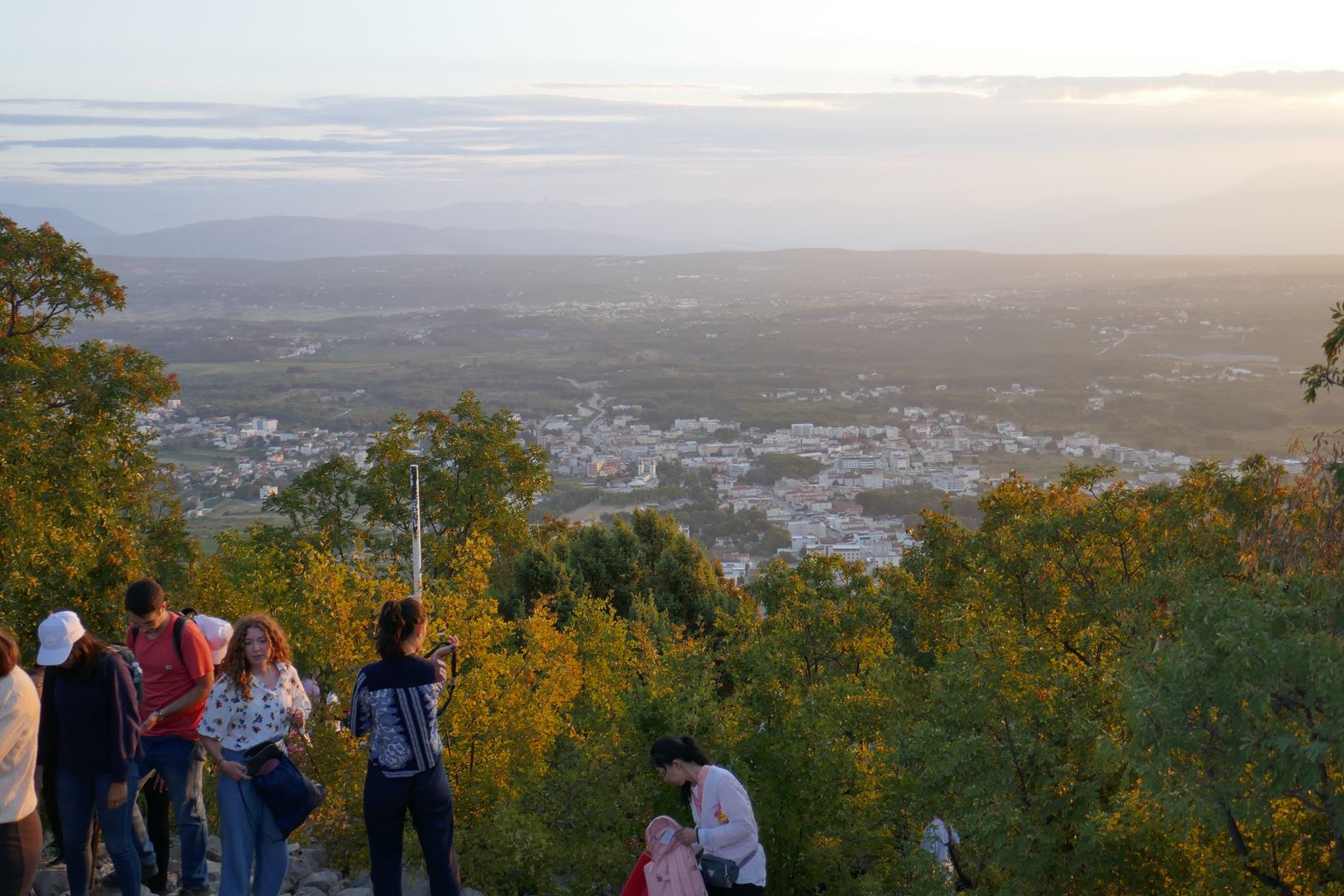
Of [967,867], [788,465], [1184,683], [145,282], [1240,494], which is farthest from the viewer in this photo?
[145,282]

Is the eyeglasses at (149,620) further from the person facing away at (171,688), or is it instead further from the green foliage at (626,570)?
the green foliage at (626,570)

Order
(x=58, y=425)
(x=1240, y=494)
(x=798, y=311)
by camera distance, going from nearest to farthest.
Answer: (x=1240, y=494)
(x=58, y=425)
(x=798, y=311)

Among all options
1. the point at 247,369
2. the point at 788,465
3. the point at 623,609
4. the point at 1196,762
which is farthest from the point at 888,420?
the point at 1196,762

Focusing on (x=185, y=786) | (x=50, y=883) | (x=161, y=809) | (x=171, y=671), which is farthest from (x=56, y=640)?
(x=50, y=883)

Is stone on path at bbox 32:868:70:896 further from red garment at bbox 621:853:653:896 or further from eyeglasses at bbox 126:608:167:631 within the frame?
red garment at bbox 621:853:653:896

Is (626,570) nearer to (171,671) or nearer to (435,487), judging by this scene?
(435,487)

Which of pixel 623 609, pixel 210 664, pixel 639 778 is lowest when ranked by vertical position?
pixel 623 609

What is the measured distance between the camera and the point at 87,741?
21.0ft

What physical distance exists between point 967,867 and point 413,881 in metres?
4.06

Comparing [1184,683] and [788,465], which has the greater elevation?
[1184,683]

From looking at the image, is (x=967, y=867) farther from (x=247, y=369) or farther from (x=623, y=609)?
(x=247, y=369)

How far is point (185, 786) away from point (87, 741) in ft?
2.51

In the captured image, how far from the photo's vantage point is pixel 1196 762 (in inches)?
256

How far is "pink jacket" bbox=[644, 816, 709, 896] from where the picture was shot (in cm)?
597
